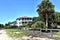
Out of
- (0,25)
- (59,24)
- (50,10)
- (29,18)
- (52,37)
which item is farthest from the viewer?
(29,18)

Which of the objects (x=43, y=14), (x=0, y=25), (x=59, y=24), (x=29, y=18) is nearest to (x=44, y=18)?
(x=43, y=14)

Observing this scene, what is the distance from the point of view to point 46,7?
68.3 metres

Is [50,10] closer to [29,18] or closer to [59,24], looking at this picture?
[59,24]

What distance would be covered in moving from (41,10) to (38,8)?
230cm

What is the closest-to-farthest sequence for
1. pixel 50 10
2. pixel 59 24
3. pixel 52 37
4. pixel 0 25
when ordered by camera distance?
pixel 52 37, pixel 50 10, pixel 59 24, pixel 0 25

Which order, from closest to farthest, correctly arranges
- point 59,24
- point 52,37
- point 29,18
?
point 52,37 < point 59,24 < point 29,18

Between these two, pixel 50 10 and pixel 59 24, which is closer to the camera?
pixel 50 10

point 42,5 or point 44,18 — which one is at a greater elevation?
point 42,5

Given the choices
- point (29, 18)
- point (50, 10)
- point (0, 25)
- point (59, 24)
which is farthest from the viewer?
point (29, 18)

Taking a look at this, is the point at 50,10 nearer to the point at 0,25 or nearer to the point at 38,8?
the point at 38,8

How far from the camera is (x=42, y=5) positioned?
6906 centimetres

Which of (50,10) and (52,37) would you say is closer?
(52,37)

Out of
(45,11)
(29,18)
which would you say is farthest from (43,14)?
(29,18)

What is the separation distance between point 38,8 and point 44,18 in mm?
4403
